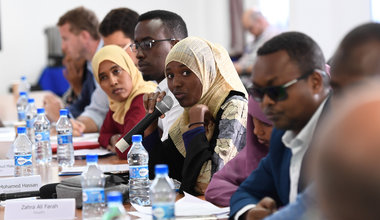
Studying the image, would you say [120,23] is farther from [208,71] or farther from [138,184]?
[138,184]

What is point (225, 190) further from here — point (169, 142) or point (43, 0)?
point (43, 0)

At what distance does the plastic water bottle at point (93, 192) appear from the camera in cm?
178

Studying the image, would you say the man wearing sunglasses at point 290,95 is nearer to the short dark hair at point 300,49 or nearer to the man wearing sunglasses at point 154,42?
the short dark hair at point 300,49

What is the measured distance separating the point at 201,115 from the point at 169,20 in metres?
0.92

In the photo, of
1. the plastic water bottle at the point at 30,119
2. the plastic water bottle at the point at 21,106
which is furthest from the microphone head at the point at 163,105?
the plastic water bottle at the point at 21,106

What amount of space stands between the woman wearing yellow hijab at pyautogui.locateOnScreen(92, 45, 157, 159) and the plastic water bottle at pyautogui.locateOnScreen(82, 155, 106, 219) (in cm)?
137

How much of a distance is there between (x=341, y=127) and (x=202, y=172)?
1.59 m

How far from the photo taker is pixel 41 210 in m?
1.88

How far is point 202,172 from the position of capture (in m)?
2.25

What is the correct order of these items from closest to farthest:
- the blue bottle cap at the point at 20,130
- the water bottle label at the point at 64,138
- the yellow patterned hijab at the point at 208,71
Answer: the yellow patterned hijab at the point at 208,71 → the blue bottle cap at the point at 20,130 → the water bottle label at the point at 64,138

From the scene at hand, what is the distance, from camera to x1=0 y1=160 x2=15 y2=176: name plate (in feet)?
9.20

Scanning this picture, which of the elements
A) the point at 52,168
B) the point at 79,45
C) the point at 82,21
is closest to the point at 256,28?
the point at 82,21

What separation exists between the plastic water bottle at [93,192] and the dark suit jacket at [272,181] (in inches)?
15.3

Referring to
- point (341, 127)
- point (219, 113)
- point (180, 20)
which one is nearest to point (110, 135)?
point (180, 20)
